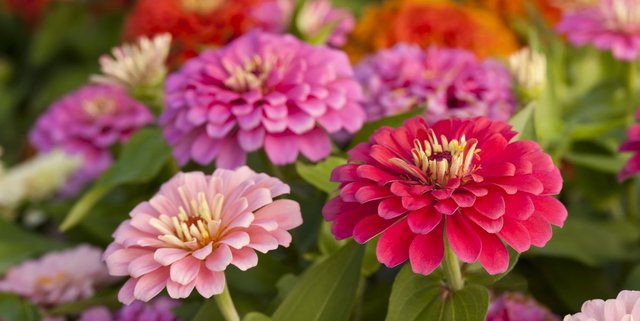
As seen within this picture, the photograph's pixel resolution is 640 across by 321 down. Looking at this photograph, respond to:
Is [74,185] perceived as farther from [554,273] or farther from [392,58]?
[554,273]

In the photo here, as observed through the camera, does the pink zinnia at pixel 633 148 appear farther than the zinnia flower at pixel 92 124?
No

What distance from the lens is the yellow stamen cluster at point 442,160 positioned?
1.42 feet

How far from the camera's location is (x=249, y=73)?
0.61 m

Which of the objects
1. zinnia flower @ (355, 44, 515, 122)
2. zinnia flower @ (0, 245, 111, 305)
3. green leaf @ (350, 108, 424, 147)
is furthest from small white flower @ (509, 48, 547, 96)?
zinnia flower @ (0, 245, 111, 305)

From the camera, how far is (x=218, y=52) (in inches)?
25.6

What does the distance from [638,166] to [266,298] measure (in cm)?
27

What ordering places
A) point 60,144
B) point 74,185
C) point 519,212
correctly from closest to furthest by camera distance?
point 519,212 → point 60,144 → point 74,185

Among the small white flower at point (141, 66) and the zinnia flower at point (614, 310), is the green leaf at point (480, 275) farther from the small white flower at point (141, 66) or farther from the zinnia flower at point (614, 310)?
the small white flower at point (141, 66)

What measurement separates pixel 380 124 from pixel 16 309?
297 millimetres

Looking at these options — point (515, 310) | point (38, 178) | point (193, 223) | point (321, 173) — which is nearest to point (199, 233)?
point (193, 223)

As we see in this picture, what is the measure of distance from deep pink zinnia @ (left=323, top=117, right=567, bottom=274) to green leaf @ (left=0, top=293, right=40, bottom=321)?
27cm

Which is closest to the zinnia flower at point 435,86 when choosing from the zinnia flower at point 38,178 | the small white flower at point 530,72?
the small white flower at point 530,72

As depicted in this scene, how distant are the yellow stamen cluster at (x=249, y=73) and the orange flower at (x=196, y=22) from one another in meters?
0.20

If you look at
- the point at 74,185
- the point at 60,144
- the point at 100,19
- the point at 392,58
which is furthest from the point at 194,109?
the point at 100,19
